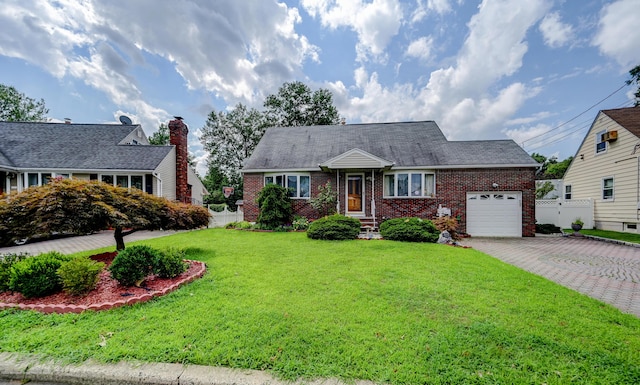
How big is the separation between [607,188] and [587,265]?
1164 centimetres

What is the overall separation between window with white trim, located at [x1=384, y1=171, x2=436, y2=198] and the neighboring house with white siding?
992 cm

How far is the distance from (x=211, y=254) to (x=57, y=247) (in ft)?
22.9

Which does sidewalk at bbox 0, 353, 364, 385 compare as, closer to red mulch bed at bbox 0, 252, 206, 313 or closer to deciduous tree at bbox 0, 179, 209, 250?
red mulch bed at bbox 0, 252, 206, 313

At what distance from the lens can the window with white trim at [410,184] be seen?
12.2m

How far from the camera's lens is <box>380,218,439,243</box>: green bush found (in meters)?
9.02

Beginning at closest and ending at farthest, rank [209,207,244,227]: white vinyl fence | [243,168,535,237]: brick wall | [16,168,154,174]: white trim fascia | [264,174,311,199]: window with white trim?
[243,168,535,237]: brick wall, [16,168,154,174]: white trim fascia, [264,174,311,199]: window with white trim, [209,207,244,227]: white vinyl fence

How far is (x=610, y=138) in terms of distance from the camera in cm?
1291

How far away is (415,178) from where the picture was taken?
12328mm

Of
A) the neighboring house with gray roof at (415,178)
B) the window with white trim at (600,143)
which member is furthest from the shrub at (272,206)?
the window with white trim at (600,143)

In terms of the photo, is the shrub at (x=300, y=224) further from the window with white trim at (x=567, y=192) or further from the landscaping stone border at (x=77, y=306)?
the window with white trim at (x=567, y=192)

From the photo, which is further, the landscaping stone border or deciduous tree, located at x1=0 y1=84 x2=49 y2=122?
deciduous tree, located at x1=0 y1=84 x2=49 y2=122

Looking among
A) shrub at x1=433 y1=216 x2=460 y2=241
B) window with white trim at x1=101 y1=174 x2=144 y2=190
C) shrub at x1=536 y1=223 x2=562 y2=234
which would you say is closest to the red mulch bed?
shrub at x1=433 y1=216 x2=460 y2=241

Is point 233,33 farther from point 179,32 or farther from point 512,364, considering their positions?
point 512,364

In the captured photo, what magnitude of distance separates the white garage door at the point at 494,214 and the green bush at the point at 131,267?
42.6ft
